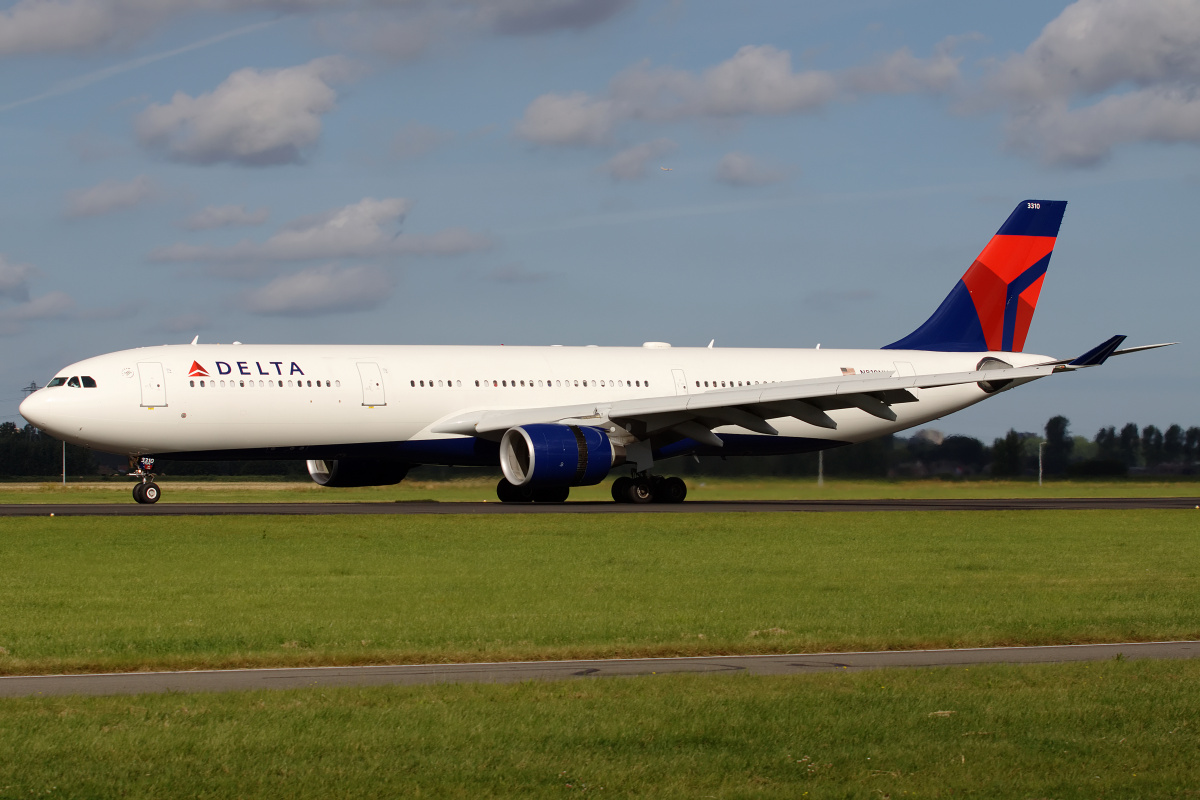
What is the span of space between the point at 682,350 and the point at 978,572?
19.1m

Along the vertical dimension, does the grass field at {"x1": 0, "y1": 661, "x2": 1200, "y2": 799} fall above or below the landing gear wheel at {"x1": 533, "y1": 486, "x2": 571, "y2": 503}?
below

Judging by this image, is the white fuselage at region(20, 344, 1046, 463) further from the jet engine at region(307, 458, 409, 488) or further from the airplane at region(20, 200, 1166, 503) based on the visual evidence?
the jet engine at region(307, 458, 409, 488)

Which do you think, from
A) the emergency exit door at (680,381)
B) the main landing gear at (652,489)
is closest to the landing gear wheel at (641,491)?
the main landing gear at (652,489)

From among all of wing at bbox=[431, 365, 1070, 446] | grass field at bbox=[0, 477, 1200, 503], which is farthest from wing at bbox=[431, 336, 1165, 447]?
grass field at bbox=[0, 477, 1200, 503]

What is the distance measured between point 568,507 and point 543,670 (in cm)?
1925

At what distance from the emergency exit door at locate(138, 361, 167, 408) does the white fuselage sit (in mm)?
21

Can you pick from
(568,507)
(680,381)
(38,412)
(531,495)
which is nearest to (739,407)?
(680,381)

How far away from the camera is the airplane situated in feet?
93.5

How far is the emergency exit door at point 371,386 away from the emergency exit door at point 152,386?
4.24 m

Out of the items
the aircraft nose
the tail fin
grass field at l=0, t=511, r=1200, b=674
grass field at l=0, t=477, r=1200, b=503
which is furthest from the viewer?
the tail fin

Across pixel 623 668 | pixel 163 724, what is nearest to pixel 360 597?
pixel 623 668

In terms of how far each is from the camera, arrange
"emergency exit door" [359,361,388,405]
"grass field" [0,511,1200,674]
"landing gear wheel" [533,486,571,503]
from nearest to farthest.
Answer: "grass field" [0,511,1200,674] < "emergency exit door" [359,361,388,405] < "landing gear wheel" [533,486,571,503]

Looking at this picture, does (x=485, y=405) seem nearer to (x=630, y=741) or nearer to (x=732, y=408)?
(x=732, y=408)

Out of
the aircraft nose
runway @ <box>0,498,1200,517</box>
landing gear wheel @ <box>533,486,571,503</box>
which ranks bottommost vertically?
runway @ <box>0,498,1200,517</box>
